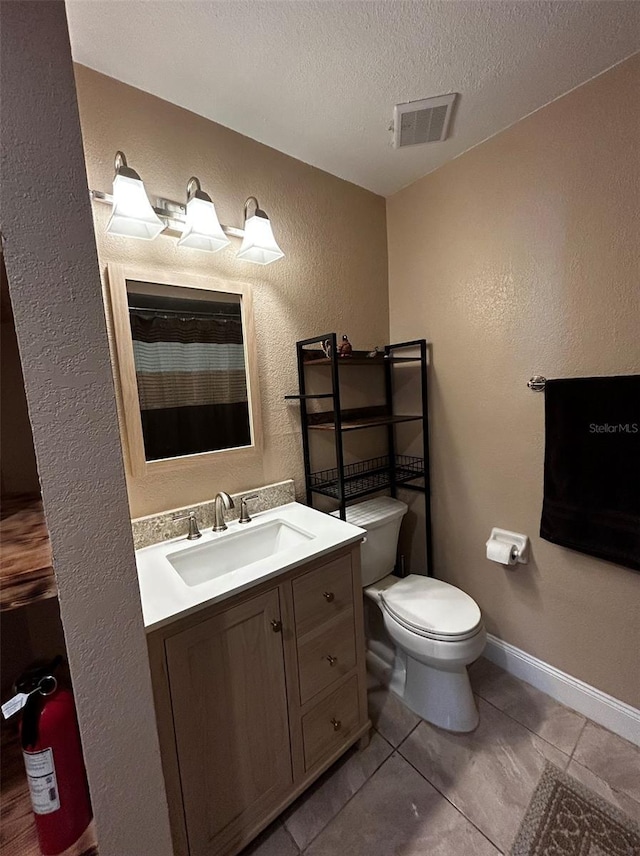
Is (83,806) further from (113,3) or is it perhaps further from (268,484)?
(113,3)

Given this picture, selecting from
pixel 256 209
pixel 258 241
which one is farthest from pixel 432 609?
pixel 256 209

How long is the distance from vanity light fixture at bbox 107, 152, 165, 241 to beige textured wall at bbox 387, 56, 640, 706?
1330 millimetres

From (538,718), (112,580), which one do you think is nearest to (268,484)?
(112,580)

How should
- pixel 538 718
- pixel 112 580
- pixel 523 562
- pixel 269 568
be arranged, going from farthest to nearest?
pixel 523 562, pixel 538 718, pixel 269 568, pixel 112 580

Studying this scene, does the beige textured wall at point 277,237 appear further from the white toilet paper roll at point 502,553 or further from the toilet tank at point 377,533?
the white toilet paper roll at point 502,553

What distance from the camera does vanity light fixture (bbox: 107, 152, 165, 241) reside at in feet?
3.76

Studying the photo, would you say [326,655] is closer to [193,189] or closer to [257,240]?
[257,240]

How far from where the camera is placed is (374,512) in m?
1.80

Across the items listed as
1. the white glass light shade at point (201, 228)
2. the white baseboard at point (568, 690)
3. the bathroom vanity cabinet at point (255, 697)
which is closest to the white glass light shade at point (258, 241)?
the white glass light shade at point (201, 228)

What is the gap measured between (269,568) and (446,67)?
5.82 feet

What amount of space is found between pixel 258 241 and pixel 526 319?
118cm

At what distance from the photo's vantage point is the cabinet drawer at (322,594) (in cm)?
119

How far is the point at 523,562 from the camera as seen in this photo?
167 centimetres

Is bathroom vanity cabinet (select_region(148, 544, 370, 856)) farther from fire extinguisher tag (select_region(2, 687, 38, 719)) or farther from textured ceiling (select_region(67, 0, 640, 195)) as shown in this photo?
textured ceiling (select_region(67, 0, 640, 195))
